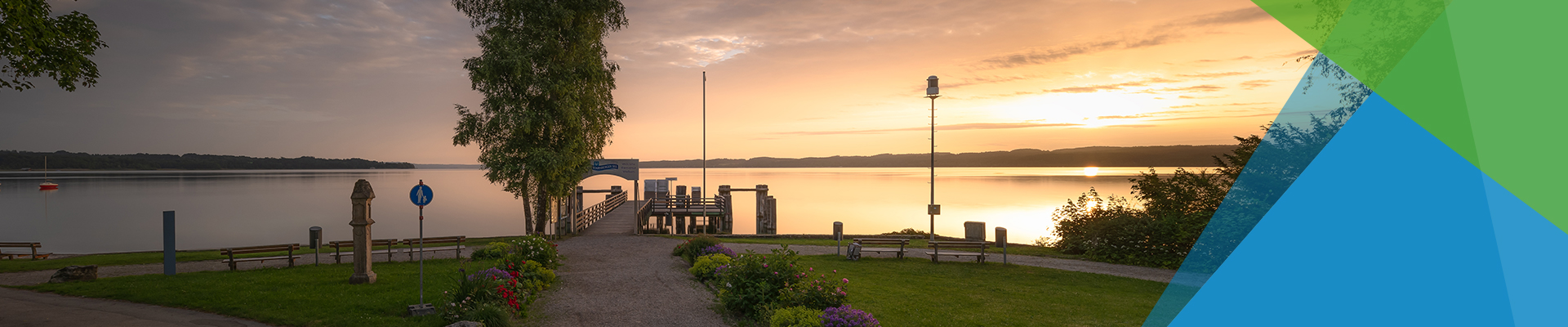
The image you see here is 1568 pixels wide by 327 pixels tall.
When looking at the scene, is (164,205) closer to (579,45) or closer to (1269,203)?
(579,45)

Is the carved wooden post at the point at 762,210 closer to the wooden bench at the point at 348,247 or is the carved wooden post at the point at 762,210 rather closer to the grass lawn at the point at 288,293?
the wooden bench at the point at 348,247

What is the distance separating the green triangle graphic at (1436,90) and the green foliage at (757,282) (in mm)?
10974

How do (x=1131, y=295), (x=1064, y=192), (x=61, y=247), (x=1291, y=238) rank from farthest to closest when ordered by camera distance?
(x=1064, y=192) → (x=61, y=247) → (x=1291, y=238) → (x=1131, y=295)

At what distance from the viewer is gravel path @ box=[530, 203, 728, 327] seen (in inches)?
323

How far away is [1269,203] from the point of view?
13469 millimetres

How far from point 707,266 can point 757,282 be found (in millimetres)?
3103

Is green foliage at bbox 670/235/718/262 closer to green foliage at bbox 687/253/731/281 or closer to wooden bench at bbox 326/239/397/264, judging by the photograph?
green foliage at bbox 687/253/731/281

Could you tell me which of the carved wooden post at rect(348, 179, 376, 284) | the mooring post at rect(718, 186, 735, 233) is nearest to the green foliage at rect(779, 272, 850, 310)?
the carved wooden post at rect(348, 179, 376, 284)

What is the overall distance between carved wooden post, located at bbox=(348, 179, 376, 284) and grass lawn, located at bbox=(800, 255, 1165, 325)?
8.51m

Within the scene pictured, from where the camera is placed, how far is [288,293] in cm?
935

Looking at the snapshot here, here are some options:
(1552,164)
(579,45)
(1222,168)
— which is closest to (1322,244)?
(1552,164)

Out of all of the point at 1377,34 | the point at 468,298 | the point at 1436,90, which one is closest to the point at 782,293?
the point at 468,298

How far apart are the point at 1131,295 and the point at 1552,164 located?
16.9ft

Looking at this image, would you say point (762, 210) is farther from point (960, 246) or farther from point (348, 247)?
point (348, 247)
